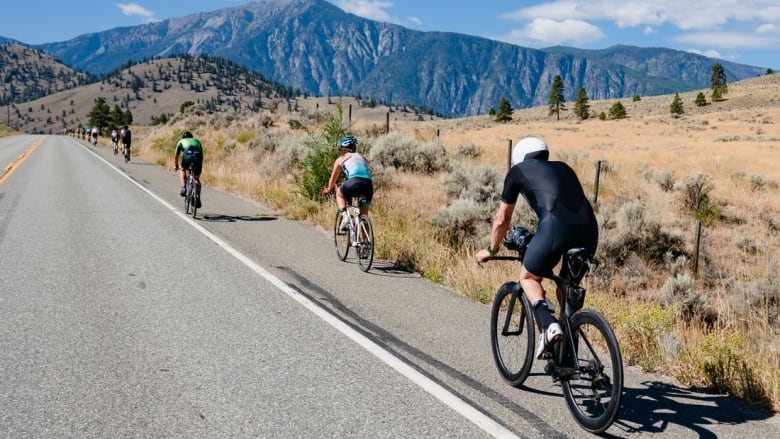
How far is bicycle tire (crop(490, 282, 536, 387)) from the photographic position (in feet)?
14.5

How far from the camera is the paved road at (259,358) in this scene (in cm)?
388

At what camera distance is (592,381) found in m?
3.90

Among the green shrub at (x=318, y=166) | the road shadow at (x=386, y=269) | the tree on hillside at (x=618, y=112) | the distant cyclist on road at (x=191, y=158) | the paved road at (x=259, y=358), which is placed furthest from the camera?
the tree on hillside at (x=618, y=112)

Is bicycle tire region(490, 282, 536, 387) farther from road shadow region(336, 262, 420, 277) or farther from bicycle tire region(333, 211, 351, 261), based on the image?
bicycle tire region(333, 211, 351, 261)

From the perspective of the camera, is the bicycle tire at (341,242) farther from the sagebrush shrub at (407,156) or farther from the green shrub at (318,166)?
the sagebrush shrub at (407,156)

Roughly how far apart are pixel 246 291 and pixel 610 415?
471cm

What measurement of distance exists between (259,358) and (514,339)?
2043 mm

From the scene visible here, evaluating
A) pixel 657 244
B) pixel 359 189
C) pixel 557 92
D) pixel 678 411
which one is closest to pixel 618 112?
pixel 557 92

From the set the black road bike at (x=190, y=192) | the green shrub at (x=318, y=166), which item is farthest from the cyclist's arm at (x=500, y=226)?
the black road bike at (x=190, y=192)

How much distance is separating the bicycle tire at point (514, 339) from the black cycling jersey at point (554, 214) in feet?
1.59

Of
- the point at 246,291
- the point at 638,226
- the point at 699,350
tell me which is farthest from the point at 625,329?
the point at 638,226

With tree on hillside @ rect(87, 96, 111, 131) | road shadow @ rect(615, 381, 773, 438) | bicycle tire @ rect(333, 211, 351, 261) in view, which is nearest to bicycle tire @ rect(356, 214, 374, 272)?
bicycle tire @ rect(333, 211, 351, 261)

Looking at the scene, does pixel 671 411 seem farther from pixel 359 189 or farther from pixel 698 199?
pixel 698 199

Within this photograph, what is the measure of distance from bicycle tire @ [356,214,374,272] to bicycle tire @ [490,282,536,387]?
3.81 m
